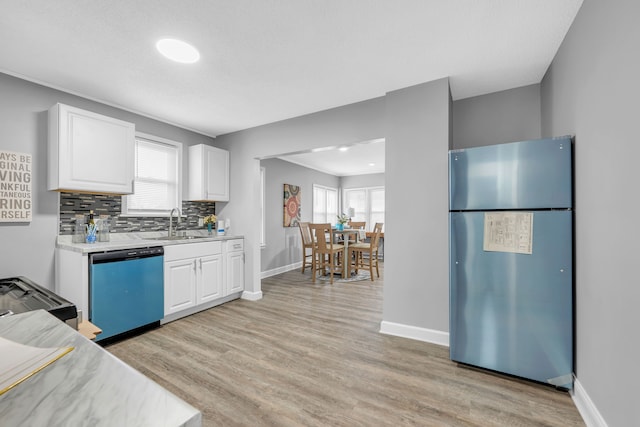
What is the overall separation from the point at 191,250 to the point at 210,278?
1.51ft

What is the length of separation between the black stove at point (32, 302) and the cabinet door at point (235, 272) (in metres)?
2.11

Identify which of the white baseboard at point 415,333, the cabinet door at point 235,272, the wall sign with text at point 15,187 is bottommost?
the white baseboard at point 415,333

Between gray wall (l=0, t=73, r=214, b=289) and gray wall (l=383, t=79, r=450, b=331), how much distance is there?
→ 3.23m

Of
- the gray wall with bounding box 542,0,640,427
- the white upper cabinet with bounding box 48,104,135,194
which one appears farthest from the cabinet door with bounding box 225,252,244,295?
the gray wall with bounding box 542,0,640,427

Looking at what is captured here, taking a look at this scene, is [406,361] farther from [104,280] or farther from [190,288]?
[104,280]

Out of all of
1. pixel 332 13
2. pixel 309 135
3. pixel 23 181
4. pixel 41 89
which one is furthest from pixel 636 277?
pixel 41 89

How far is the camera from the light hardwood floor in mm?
1673

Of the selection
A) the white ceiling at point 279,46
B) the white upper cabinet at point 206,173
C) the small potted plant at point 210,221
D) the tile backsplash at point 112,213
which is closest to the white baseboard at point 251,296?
the small potted plant at point 210,221

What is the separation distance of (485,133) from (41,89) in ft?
14.2

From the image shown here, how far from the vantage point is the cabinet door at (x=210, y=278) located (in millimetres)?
3404

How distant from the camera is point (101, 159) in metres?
2.80

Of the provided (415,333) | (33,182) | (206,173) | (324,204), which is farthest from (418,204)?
(324,204)

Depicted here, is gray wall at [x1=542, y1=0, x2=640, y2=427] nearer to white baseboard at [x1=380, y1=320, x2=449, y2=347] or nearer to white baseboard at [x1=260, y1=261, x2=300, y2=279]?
white baseboard at [x1=380, y1=320, x2=449, y2=347]

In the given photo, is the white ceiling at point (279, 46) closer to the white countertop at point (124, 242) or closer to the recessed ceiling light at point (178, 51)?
the recessed ceiling light at point (178, 51)
